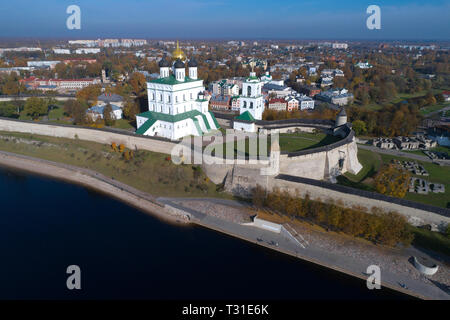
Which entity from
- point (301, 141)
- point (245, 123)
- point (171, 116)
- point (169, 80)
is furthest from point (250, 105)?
point (169, 80)

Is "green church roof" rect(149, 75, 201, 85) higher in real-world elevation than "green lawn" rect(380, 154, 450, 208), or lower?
higher

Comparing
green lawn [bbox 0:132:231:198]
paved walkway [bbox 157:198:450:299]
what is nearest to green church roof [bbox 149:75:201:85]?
green lawn [bbox 0:132:231:198]

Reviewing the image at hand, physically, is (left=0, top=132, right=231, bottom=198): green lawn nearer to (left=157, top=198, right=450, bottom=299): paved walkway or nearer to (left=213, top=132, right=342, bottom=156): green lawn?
(left=157, top=198, right=450, bottom=299): paved walkway

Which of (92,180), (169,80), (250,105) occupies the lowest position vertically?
(92,180)

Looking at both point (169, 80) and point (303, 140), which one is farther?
point (169, 80)

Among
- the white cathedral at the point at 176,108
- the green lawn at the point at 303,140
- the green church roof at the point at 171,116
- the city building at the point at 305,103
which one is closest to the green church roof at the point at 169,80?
the white cathedral at the point at 176,108

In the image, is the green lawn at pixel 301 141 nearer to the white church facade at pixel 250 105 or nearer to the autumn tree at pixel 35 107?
the white church facade at pixel 250 105

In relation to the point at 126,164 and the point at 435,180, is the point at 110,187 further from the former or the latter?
the point at 435,180
